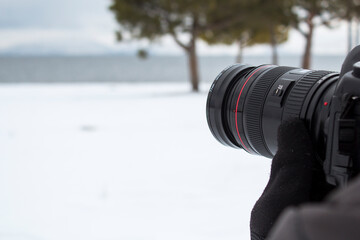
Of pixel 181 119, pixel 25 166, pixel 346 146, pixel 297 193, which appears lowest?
pixel 181 119

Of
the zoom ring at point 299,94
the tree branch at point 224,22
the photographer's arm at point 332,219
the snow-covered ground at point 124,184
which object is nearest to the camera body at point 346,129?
the zoom ring at point 299,94

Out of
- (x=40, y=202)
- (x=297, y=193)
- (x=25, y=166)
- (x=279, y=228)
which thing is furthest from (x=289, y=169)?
(x=25, y=166)

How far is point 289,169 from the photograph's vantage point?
2.72 ft

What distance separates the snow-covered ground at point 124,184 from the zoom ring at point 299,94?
2.60 ft

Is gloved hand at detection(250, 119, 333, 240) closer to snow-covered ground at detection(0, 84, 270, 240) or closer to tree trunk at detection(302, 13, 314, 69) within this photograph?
snow-covered ground at detection(0, 84, 270, 240)

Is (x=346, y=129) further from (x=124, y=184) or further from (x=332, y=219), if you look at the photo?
(x=124, y=184)

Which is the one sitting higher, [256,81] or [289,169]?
[256,81]

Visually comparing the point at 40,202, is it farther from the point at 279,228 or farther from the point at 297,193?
the point at 279,228

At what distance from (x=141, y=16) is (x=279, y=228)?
886cm

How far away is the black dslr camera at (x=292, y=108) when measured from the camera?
2.38 ft

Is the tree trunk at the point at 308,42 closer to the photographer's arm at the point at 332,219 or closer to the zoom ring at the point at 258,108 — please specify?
the zoom ring at the point at 258,108

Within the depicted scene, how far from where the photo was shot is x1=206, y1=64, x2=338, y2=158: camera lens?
866 millimetres

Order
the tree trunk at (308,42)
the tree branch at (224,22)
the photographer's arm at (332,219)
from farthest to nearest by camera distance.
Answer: the tree trunk at (308,42)
the tree branch at (224,22)
the photographer's arm at (332,219)

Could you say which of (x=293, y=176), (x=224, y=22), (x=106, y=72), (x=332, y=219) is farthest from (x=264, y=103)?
(x=106, y=72)
